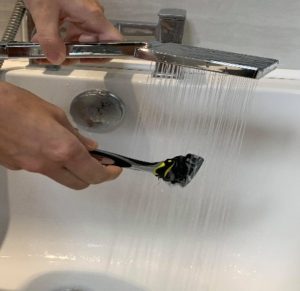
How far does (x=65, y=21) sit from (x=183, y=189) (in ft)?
1.12

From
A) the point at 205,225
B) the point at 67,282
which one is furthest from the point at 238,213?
the point at 67,282

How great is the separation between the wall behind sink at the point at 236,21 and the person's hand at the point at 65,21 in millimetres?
142

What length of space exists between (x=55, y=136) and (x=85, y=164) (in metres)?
0.05

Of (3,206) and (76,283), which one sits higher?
(3,206)

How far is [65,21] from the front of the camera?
729mm

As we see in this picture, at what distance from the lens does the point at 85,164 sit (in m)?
0.54

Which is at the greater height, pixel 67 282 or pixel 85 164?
pixel 85 164

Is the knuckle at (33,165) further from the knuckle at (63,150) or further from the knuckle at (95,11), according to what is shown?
the knuckle at (95,11)

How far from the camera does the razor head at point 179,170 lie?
0.68 meters

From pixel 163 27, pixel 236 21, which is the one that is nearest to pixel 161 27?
pixel 163 27

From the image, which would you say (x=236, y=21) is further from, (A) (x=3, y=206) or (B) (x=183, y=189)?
(A) (x=3, y=206)

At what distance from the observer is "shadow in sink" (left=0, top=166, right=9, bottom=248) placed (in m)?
0.91

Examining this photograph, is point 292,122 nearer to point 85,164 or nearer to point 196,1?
point 196,1

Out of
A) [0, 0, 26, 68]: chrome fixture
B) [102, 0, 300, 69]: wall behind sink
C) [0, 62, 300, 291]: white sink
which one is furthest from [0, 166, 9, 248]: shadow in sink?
[102, 0, 300, 69]: wall behind sink
